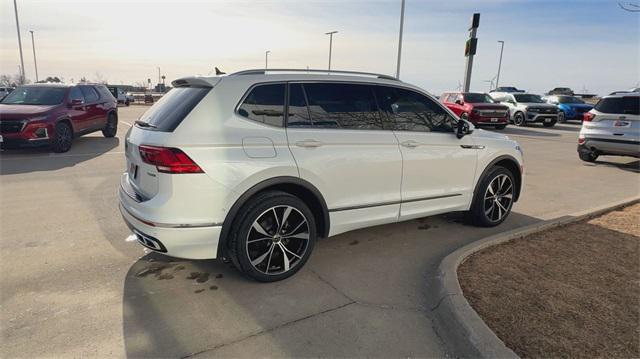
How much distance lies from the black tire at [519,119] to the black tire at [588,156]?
11826 millimetres

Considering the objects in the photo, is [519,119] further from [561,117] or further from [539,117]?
[561,117]

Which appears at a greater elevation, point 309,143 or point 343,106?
point 343,106

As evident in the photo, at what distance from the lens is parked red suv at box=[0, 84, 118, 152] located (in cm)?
923

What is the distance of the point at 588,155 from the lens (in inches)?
433

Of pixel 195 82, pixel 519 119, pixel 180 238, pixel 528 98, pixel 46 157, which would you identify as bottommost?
pixel 46 157

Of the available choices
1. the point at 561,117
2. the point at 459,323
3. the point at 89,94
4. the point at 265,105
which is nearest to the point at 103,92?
the point at 89,94

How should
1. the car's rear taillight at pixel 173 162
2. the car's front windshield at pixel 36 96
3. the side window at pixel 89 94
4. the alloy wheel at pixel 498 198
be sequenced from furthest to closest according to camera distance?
the side window at pixel 89 94 → the car's front windshield at pixel 36 96 → the alloy wheel at pixel 498 198 → the car's rear taillight at pixel 173 162

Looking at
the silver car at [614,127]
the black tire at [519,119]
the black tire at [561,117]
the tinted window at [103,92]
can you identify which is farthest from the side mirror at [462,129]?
the black tire at [561,117]

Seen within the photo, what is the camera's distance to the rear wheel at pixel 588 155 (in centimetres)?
1058

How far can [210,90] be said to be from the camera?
343 centimetres

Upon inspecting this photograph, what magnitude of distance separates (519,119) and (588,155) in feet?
41.5

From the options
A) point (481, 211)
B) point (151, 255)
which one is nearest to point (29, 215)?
point (151, 255)

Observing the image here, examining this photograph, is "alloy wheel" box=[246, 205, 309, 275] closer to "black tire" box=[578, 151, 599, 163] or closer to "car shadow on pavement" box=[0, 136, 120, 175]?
"car shadow on pavement" box=[0, 136, 120, 175]

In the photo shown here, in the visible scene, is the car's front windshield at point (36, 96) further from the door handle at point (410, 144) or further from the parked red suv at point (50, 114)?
the door handle at point (410, 144)
